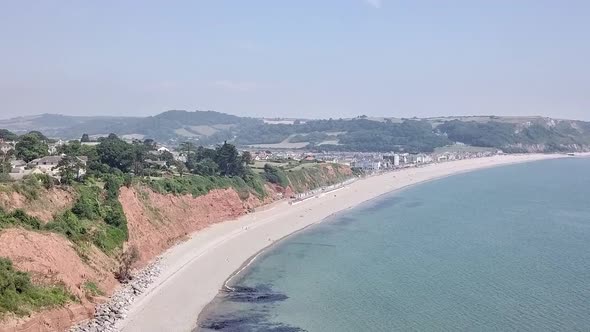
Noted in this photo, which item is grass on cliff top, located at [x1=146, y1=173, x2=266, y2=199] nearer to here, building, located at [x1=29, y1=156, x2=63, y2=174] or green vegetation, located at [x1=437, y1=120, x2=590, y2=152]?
building, located at [x1=29, y1=156, x2=63, y2=174]

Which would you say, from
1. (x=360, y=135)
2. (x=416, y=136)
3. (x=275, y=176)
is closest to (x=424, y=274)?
(x=275, y=176)

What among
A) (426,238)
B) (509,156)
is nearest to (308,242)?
(426,238)

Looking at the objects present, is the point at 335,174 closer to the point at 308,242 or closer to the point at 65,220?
the point at 308,242

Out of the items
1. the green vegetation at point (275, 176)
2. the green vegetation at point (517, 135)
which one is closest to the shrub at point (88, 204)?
the green vegetation at point (275, 176)

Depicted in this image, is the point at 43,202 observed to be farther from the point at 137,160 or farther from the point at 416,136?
the point at 416,136

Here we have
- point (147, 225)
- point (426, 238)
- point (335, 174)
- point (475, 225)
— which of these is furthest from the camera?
point (335, 174)

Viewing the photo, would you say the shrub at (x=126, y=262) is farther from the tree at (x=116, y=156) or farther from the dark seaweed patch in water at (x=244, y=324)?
the tree at (x=116, y=156)
